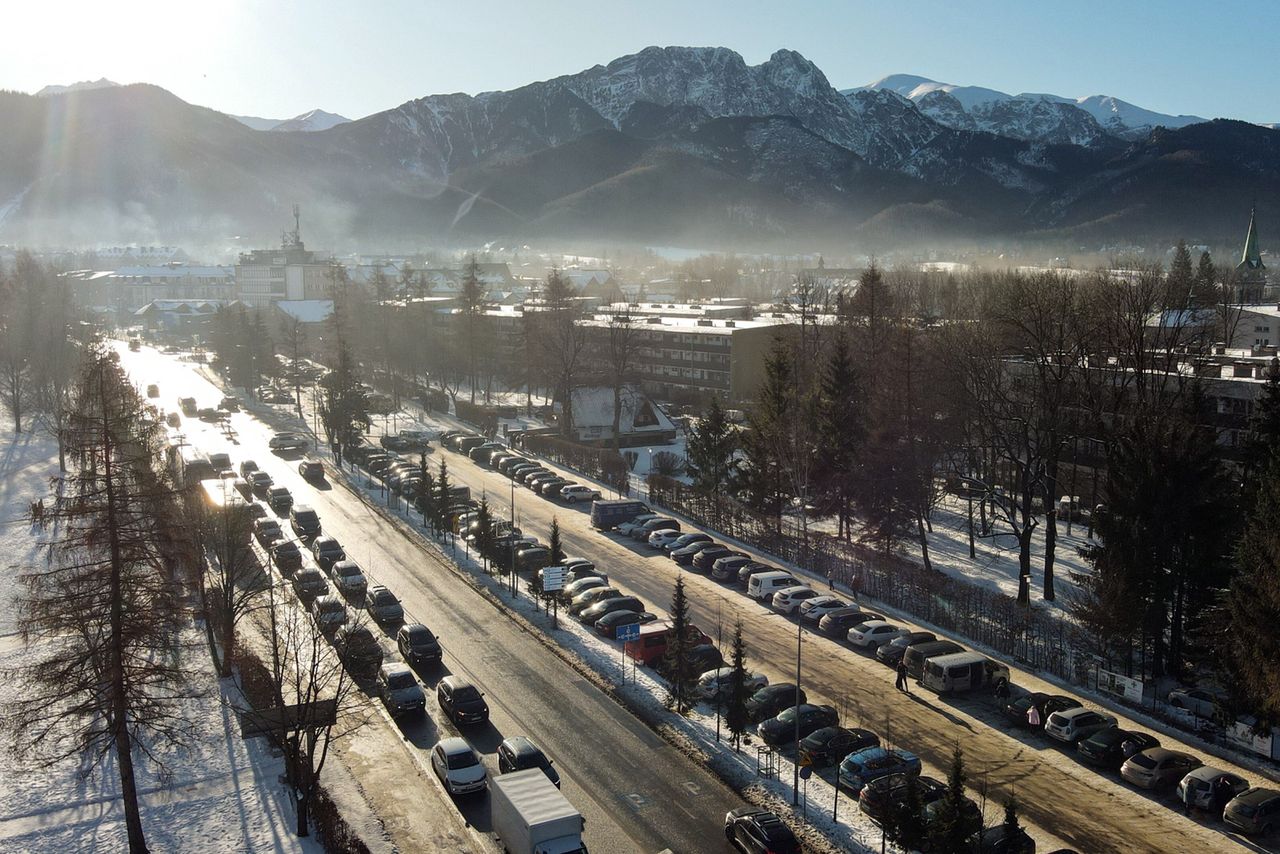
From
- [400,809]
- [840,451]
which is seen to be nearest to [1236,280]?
[840,451]

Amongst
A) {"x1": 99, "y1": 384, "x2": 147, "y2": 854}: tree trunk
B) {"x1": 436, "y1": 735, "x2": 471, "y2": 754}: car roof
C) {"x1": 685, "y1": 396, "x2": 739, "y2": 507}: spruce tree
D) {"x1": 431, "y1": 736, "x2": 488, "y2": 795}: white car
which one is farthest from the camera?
{"x1": 685, "y1": 396, "x2": 739, "y2": 507}: spruce tree

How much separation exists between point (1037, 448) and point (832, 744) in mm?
16127

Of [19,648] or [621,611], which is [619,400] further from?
[19,648]

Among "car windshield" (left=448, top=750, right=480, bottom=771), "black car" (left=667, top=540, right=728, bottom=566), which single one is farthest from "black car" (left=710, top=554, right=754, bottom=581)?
"car windshield" (left=448, top=750, right=480, bottom=771)

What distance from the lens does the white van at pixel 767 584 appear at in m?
31.8

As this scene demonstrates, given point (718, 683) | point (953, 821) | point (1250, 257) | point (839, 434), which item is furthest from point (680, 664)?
point (1250, 257)

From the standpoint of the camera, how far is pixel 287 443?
193ft

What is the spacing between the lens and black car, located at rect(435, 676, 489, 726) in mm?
22859

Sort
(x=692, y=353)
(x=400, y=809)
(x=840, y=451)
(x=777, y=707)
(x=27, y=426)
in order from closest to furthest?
(x=400, y=809) → (x=777, y=707) → (x=840, y=451) → (x=27, y=426) → (x=692, y=353)

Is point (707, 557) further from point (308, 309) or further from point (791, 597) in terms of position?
point (308, 309)

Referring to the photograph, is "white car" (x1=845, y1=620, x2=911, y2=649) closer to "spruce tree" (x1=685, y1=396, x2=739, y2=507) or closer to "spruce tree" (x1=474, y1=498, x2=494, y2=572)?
"spruce tree" (x1=474, y1=498, x2=494, y2=572)

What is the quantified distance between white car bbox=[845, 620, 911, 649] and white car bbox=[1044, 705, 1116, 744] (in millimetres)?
5629

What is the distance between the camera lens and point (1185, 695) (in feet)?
77.0

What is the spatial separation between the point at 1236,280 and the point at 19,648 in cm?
10268
